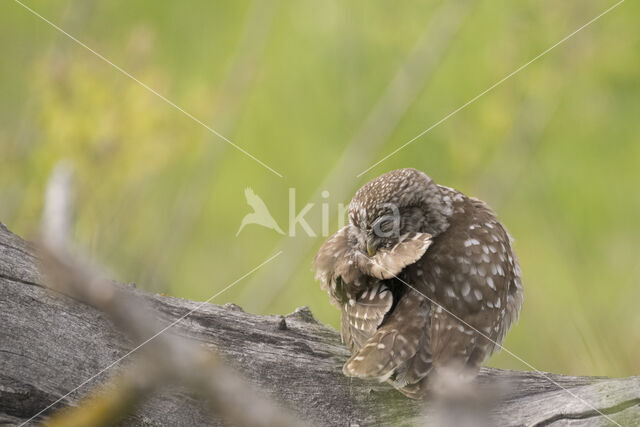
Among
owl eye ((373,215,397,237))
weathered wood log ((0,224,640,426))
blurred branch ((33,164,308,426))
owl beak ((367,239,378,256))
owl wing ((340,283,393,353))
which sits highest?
blurred branch ((33,164,308,426))

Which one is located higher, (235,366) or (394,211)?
(394,211)

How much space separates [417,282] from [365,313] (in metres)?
0.27

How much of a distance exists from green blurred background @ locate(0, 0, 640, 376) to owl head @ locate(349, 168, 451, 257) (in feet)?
3.10

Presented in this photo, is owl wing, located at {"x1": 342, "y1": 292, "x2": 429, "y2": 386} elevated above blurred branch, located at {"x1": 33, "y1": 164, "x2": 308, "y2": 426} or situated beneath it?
situated beneath

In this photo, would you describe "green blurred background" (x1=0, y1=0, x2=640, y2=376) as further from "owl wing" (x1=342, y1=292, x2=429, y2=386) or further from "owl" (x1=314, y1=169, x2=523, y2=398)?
"owl wing" (x1=342, y1=292, x2=429, y2=386)

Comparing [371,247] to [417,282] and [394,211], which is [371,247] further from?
[417,282]

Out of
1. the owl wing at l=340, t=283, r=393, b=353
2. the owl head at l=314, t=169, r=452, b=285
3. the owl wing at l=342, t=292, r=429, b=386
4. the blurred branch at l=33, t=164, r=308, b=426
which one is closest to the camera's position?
the blurred branch at l=33, t=164, r=308, b=426

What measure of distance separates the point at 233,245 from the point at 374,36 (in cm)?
224

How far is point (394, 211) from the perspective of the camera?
351 cm

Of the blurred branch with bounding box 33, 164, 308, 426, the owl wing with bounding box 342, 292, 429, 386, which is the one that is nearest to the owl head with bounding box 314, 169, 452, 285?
the owl wing with bounding box 342, 292, 429, 386

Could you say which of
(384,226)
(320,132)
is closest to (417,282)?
(384,226)

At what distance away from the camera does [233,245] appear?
22.0 ft

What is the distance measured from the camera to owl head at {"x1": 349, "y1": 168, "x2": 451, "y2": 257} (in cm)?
345

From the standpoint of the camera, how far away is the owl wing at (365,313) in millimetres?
3086
